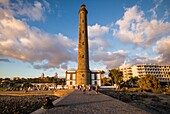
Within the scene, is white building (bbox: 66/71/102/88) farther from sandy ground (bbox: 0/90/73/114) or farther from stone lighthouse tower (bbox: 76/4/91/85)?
sandy ground (bbox: 0/90/73/114)

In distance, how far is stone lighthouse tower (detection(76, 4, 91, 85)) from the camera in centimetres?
4294

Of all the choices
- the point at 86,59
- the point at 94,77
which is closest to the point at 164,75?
the point at 94,77

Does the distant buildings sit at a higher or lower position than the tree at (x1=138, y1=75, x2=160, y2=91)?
higher

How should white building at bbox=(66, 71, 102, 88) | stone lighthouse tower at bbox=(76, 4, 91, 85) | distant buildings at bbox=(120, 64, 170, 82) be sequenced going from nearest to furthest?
stone lighthouse tower at bbox=(76, 4, 91, 85) → white building at bbox=(66, 71, 102, 88) → distant buildings at bbox=(120, 64, 170, 82)

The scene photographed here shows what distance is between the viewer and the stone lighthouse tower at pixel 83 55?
141 feet

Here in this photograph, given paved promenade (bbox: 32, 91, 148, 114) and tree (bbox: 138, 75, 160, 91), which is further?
tree (bbox: 138, 75, 160, 91)

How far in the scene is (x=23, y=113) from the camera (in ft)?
34.6

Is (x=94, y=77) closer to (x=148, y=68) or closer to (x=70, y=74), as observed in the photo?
(x=70, y=74)

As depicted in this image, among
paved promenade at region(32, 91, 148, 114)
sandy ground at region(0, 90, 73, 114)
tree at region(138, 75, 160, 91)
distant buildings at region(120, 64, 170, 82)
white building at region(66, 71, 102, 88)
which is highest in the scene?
distant buildings at region(120, 64, 170, 82)

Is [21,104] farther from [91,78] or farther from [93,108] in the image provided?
[91,78]

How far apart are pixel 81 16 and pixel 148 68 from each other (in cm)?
8725

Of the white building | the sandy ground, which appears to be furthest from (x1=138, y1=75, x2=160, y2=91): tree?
the sandy ground

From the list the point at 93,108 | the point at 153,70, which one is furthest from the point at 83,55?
the point at 153,70

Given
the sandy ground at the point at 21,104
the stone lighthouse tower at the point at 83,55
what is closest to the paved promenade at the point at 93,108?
the sandy ground at the point at 21,104
